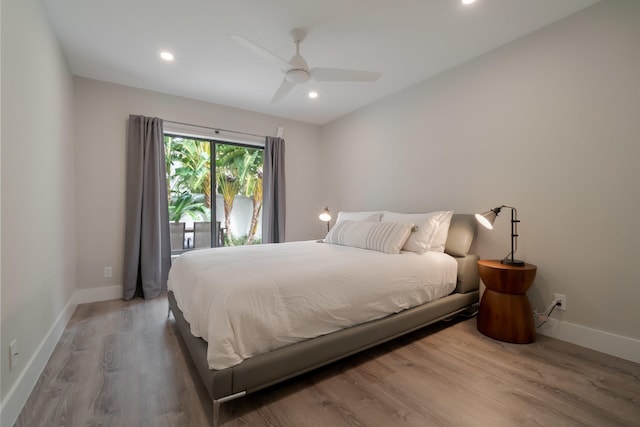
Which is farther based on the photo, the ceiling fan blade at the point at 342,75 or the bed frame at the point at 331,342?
the ceiling fan blade at the point at 342,75

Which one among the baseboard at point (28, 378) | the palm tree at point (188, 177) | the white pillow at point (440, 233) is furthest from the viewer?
the palm tree at point (188, 177)

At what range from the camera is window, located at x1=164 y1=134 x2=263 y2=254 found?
12.7 feet

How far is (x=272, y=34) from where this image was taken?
7.69 ft

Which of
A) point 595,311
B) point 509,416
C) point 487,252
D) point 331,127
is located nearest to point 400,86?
point 331,127

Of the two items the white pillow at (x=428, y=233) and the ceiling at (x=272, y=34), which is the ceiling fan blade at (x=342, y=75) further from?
the white pillow at (x=428, y=233)

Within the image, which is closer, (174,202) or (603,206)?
(603,206)

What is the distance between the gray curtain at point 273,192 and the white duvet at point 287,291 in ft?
6.02

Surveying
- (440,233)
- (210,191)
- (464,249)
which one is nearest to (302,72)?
(440,233)

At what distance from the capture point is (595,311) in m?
2.03

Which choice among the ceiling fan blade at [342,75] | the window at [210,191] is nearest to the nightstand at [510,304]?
the ceiling fan blade at [342,75]

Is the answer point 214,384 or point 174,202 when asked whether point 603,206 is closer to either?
point 214,384

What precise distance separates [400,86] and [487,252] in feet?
7.23

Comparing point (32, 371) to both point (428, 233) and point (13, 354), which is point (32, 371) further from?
point (428, 233)

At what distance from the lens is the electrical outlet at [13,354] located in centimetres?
137
